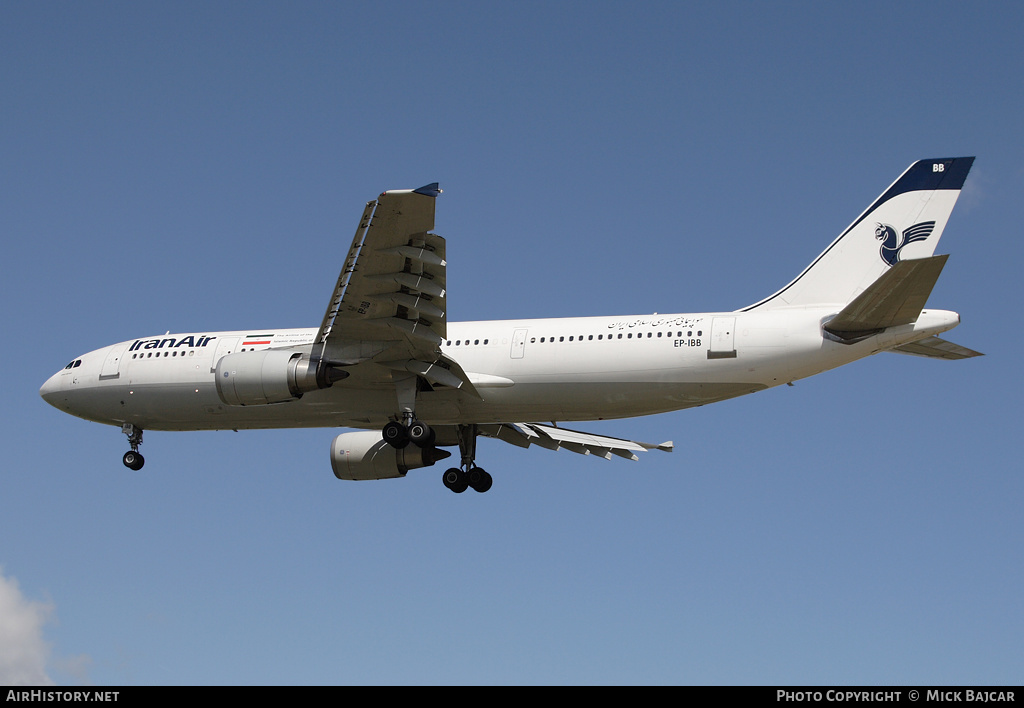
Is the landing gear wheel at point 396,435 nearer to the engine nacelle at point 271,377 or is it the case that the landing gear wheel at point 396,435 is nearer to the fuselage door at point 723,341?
the engine nacelle at point 271,377

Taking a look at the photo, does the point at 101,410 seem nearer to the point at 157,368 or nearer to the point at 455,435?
the point at 157,368

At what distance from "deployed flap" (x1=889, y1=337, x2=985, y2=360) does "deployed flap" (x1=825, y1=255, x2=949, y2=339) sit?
1.64 metres

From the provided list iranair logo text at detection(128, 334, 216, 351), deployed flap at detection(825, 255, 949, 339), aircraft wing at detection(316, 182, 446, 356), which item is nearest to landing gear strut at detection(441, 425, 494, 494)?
aircraft wing at detection(316, 182, 446, 356)

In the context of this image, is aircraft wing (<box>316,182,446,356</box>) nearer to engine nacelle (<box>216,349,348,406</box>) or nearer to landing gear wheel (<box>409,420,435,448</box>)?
engine nacelle (<box>216,349,348,406</box>)

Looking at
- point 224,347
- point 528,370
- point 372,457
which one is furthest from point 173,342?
point 528,370

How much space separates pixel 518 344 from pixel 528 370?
0.64 meters

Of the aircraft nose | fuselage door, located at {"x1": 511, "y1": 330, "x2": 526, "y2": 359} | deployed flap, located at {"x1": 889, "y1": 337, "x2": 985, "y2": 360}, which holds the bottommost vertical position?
deployed flap, located at {"x1": 889, "y1": 337, "x2": 985, "y2": 360}

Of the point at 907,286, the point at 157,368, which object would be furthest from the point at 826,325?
the point at 157,368

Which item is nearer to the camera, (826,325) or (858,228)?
(826,325)

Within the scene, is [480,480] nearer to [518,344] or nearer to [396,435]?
[396,435]

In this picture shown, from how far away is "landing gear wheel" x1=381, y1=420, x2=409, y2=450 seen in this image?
2280 cm

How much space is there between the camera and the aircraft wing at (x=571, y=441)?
2777 centimetres
